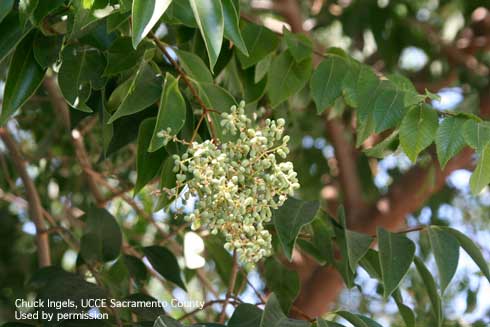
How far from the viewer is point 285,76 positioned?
1.42 m

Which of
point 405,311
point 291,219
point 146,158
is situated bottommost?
point 405,311

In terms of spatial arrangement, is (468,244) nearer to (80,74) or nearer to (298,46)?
(298,46)

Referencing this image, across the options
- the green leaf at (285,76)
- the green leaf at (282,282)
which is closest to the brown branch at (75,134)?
the green leaf at (282,282)

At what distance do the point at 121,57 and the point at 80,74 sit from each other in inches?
2.6

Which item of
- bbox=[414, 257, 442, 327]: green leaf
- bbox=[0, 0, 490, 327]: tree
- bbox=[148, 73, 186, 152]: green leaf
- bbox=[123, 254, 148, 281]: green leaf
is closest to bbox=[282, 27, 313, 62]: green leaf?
bbox=[0, 0, 490, 327]: tree

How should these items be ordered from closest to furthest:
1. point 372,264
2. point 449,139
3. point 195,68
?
point 449,139, point 195,68, point 372,264

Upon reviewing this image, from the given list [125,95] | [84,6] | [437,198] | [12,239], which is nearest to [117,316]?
[125,95]

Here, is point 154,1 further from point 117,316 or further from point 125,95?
point 117,316

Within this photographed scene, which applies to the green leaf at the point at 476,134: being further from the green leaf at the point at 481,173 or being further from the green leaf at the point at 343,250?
the green leaf at the point at 343,250

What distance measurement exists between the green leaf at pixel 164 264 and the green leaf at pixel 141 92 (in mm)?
478

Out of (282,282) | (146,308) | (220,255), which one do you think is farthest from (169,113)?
(220,255)

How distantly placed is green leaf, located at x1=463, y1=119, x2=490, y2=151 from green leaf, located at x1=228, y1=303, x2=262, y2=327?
0.39m

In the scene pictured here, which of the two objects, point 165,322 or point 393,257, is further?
point 393,257

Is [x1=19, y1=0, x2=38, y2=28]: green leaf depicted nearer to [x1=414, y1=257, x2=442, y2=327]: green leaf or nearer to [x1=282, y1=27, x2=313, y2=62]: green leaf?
[x1=282, y1=27, x2=313, y2=62]: green leaf
